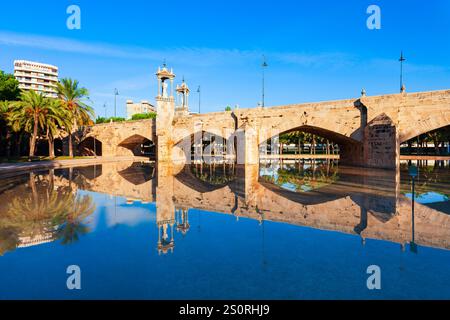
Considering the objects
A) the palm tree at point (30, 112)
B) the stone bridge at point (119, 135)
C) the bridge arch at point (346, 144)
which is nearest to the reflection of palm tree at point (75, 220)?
the bridge arch at point (346, 144)

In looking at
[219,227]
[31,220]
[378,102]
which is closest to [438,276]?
[219,227]

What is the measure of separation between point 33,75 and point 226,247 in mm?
107390

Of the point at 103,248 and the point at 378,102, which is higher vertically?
the point at 378,102

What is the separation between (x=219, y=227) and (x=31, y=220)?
481 cm

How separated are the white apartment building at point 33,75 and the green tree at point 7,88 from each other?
53.0m

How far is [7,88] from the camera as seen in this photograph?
36656 mm

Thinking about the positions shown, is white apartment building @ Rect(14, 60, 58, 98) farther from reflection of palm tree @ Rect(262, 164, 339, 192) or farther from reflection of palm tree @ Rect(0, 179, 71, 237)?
reflection of palm tree @ Rect(262, 164, 339, 192)

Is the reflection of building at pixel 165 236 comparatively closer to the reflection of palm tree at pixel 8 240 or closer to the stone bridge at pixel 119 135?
the reflection of palm tree at pixel 8 240

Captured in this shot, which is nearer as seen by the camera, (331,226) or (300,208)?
(331,226)

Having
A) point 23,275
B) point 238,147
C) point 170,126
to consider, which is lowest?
point 23,275

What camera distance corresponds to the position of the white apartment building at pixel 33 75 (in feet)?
284

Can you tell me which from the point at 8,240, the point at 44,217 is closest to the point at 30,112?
the point at 44,217

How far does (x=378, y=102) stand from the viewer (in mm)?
20766
